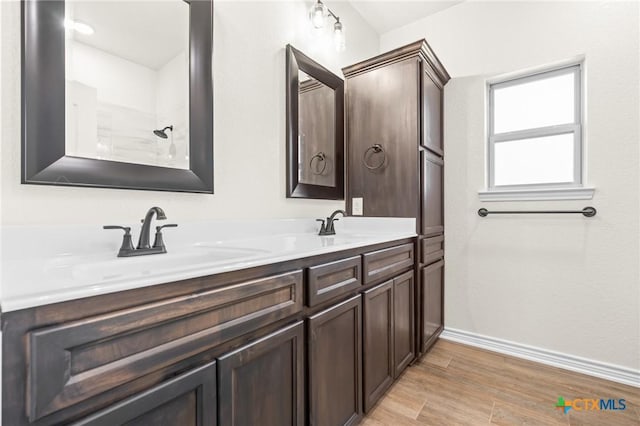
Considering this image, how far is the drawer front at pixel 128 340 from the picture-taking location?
0.50 metres

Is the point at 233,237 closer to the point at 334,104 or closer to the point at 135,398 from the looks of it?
the point at 135,398

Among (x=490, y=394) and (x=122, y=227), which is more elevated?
(x=122, y=227)

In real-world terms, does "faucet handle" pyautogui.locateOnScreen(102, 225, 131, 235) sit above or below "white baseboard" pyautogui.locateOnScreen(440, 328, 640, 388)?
above

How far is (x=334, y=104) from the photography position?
2.22 m

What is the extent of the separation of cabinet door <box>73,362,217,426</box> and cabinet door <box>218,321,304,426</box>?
0.04 metres

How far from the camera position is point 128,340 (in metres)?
0.61

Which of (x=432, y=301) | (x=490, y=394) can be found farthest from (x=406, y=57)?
(x=490, y=394)

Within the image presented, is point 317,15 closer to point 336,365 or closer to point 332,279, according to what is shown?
point 332,279

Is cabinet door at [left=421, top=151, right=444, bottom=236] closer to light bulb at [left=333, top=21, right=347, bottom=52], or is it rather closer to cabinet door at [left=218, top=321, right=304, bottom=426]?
light bulb at [left=333, top=21, right=347, bottom=52]

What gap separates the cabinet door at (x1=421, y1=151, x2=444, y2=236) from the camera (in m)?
2.04

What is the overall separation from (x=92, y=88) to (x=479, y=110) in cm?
244

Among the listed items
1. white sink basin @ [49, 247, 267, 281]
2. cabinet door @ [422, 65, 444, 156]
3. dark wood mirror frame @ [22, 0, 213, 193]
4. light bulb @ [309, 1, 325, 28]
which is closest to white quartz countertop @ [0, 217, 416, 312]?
white sink basin @ [49, 247, 267, 281]

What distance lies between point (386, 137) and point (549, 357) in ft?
6.24

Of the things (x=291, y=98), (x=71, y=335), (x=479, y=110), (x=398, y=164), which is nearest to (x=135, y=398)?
(x=71, y=335)
